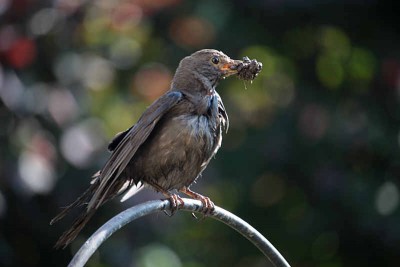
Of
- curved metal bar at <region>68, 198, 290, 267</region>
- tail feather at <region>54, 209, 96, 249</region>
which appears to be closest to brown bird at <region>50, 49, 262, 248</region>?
tail feather at <region>54, 209, 96, 249</region>

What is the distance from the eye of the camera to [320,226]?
8281mm

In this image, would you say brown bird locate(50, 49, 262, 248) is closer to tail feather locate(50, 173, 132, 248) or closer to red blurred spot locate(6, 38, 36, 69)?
tail feather locate(50, 173, 132, 248)

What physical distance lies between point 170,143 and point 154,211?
97 centimetres

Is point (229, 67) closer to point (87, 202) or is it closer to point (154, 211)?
point (87, 202)

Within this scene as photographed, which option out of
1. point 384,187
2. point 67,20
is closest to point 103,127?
point 67,20

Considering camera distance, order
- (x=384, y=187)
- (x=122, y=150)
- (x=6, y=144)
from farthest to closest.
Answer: (x=384, y=187) → (x=6, y=144) → (x=122, y=150)

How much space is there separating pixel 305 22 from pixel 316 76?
0.51 metres

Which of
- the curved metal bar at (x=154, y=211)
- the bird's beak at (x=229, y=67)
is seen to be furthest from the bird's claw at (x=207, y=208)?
the bird's beak at (x=229, y=67)

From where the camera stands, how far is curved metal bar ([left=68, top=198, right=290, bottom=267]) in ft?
11.6

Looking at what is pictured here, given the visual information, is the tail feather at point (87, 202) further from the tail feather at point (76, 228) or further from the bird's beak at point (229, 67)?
the bird's beak at point (229, 67)

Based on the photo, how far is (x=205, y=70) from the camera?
558 cm

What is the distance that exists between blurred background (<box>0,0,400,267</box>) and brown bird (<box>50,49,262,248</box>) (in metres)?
1.42

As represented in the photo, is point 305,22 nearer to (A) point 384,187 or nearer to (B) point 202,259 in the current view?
(A) point 384,187

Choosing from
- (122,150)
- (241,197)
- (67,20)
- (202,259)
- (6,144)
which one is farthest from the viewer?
(202,259)
